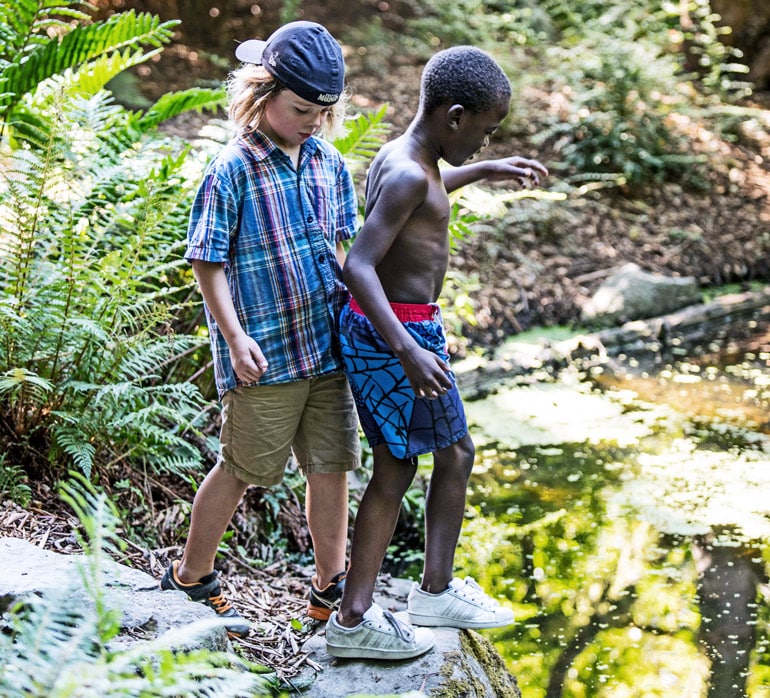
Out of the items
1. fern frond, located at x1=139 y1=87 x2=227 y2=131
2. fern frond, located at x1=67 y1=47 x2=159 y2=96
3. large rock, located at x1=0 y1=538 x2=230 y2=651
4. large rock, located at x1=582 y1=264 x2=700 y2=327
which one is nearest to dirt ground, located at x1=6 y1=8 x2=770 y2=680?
large rock, located at x1=582 y1=264 x2=700 y2=327

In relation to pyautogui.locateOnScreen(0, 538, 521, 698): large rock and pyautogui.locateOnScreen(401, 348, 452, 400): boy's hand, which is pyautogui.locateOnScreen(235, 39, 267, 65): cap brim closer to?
pyautogui.locateOnScreen(401, 348, 452, 400): boy's hand

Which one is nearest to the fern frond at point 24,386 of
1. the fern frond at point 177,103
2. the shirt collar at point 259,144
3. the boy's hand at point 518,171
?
the shirt collar at point 259,144

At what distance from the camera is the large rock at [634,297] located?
6547 millimetres

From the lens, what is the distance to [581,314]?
6617 mm

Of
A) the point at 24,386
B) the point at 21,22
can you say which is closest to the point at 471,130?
the point at 24,386

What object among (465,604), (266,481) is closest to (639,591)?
(465,604)

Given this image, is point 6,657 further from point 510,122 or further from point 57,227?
point 510,122

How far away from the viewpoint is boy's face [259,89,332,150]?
7.64ft

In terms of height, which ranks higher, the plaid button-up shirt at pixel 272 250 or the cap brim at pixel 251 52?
the cap brim at pixel 251 52

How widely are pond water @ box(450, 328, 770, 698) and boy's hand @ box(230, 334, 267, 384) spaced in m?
1.31

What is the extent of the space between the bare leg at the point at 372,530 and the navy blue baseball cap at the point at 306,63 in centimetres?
94

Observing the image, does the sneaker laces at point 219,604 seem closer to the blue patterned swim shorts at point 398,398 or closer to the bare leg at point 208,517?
the bare leg at point 208,517

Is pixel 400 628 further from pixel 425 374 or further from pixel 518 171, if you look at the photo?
pixel 518 171

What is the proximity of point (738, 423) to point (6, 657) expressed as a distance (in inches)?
162
